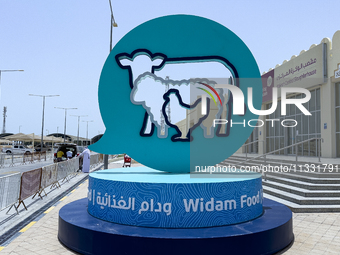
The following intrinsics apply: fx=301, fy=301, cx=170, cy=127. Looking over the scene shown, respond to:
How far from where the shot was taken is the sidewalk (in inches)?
221

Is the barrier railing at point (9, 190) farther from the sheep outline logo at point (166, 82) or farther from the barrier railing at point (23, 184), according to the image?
the sheep outline logo at point (166, 82)

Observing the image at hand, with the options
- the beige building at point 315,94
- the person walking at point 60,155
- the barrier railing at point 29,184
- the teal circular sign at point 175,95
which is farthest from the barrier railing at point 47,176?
the beige building at point 315,94

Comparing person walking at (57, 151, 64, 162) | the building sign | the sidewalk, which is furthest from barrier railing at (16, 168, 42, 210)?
the building sign

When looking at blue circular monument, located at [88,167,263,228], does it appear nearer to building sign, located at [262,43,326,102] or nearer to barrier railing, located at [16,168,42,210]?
barrier railing, located at [16,168,42,210]

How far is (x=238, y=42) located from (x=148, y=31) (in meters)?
2.22

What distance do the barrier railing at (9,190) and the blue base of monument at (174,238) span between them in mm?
3112

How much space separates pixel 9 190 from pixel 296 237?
24.9 ft

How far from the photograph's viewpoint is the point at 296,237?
Answer: 643 cm

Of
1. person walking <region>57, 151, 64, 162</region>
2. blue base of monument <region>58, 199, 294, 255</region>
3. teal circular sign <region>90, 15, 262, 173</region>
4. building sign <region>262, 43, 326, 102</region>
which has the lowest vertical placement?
blue base of monument <region>58, 199, 294, 255</region>

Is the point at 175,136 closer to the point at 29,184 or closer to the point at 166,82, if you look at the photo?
the point at 166,82

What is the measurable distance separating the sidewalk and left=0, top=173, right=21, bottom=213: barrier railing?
1.06m

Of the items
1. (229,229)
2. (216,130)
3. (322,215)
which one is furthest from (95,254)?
(322,215)

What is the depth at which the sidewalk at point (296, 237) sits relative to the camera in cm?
561

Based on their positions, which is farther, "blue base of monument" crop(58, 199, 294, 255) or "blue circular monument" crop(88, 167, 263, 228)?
"blue circular monument" crop(88, 167, 263, 228)
